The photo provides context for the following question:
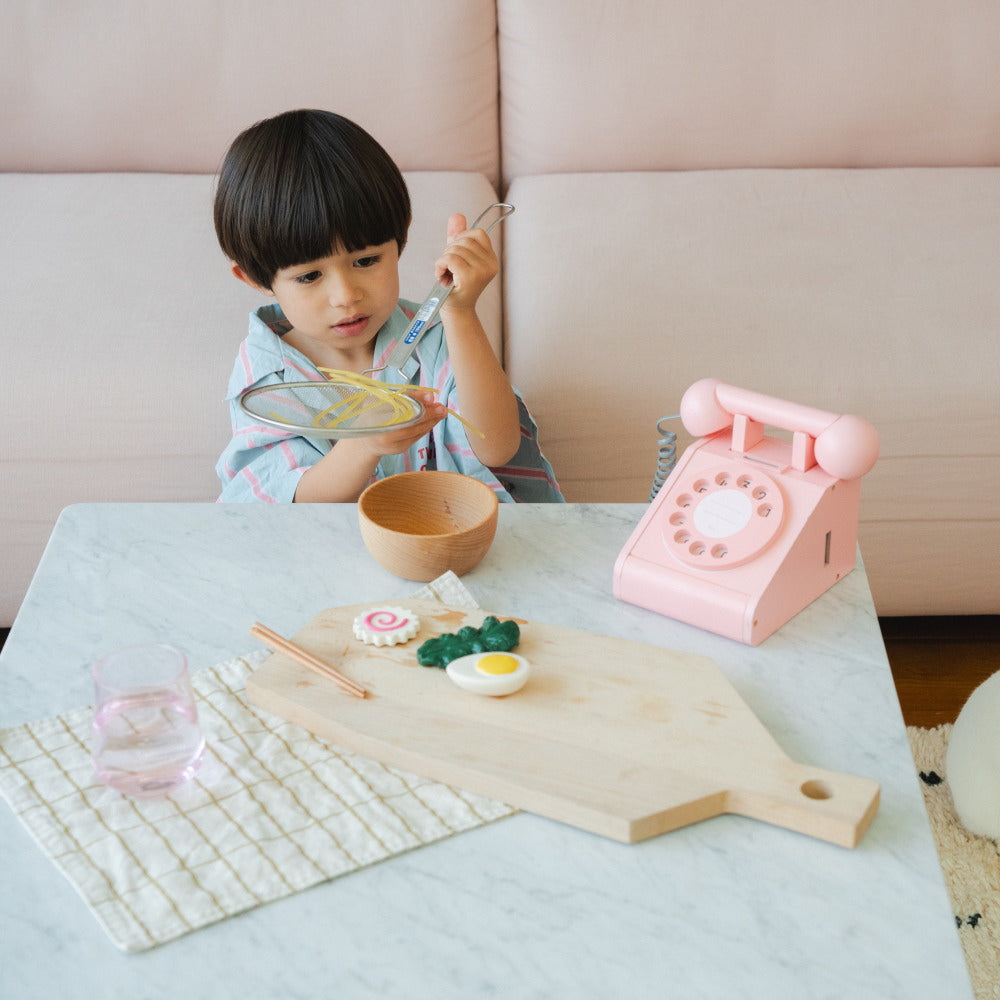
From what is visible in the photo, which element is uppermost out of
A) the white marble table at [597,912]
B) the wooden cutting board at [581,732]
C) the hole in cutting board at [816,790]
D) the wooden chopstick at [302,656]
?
the wooden chopstick at [302,656]

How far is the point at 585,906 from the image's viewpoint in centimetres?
65

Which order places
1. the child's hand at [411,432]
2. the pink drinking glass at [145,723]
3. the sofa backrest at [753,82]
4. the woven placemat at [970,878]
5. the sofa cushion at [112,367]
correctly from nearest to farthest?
the pink drinking glass at [145,723] < the child's hand at [411,432] < the woven placemat at [970,878] < the sofa cushion at [112,367] < the sofa backrest at [753,82]

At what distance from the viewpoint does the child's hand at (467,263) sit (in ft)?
3.57

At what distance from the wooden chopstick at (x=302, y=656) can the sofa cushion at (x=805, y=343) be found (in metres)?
0.70

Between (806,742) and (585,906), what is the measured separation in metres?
0.21

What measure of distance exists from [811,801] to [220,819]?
0.34 metres

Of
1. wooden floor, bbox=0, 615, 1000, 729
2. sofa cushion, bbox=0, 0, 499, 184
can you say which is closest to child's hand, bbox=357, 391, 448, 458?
wooden floor, bbox=0, 615, 1000, 729

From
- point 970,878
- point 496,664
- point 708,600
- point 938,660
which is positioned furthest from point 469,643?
point 938,660

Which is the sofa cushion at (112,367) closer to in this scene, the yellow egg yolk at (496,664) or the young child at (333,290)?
the young child at (333,290)

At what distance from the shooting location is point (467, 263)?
1092 millimetres

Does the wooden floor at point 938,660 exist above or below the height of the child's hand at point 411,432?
below

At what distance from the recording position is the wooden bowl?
938 mm

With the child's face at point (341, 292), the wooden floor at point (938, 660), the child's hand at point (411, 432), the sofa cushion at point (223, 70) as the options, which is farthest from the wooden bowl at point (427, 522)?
the sofa cushion at point (223, 70)

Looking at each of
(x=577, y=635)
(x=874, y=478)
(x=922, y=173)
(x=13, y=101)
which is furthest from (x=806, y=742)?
(x=13, y=101)
